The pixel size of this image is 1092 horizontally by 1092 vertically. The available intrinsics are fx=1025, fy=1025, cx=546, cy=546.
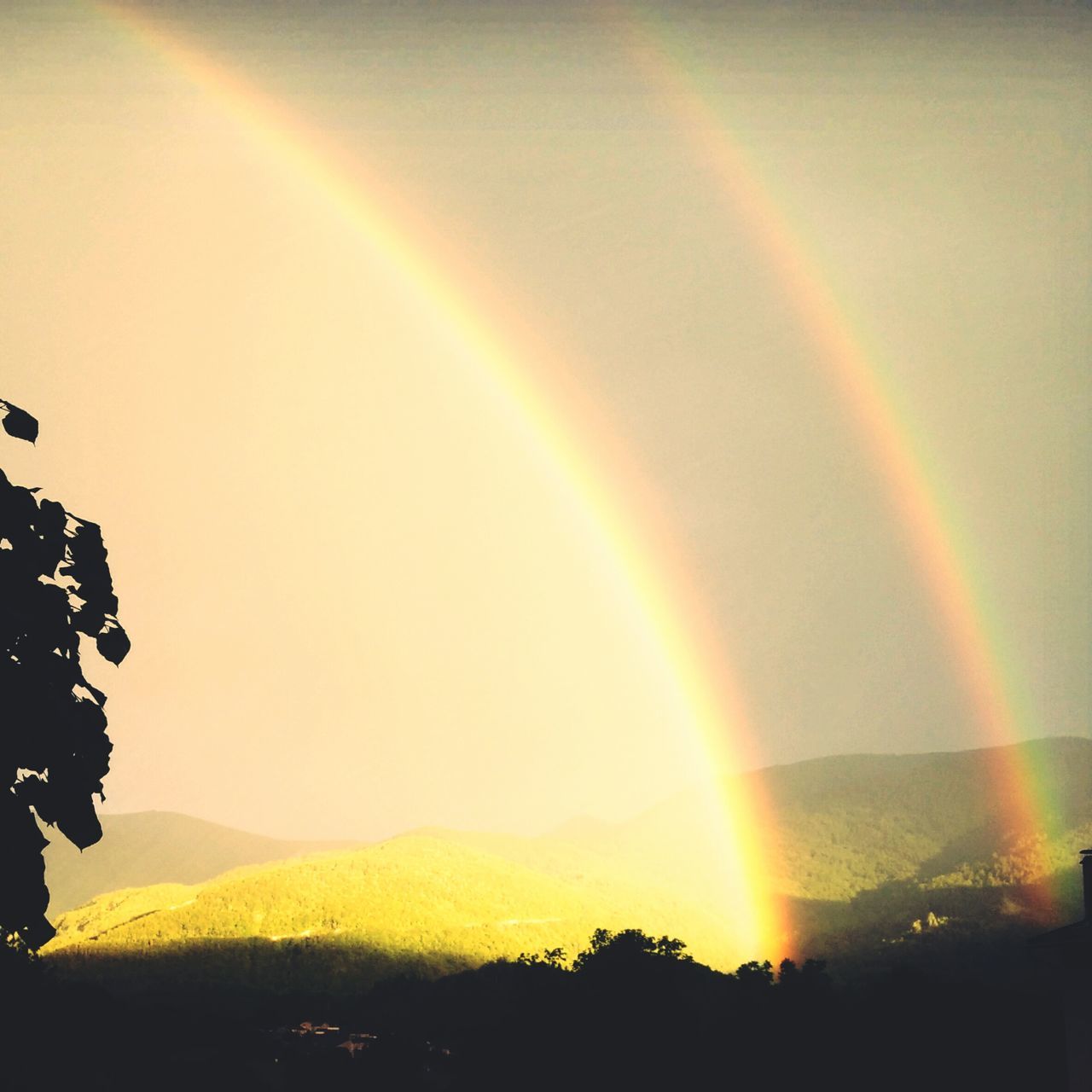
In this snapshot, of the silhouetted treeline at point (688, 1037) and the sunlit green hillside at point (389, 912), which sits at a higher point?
the sunlit green hillside at point (389, 912)

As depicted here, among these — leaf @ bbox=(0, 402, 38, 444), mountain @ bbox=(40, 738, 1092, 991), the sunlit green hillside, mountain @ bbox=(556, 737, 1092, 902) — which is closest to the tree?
leaf @ bbox=(0, 402, 38, 444)

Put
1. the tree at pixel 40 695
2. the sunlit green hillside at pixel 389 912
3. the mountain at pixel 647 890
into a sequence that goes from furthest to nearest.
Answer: the sunlit green hillside at pixel 389 912 → the mountain at pixel 647 890 → the tree at pixel 40 695

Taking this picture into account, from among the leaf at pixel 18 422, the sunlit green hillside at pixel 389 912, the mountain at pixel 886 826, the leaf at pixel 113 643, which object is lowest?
the leaf at pixel 113 643

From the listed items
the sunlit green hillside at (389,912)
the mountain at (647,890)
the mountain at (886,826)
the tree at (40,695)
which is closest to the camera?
the tree at (40,695)

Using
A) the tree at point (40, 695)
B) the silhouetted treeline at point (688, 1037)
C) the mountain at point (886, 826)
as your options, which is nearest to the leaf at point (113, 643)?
the tree at point (40, 695)

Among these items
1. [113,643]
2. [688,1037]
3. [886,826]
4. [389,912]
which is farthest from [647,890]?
[113,643]

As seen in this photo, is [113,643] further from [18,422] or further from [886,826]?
[886,826]

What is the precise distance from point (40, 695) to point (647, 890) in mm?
132010

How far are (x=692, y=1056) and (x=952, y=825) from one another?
116667 mm

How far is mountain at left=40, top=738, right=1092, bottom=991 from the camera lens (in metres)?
73.1

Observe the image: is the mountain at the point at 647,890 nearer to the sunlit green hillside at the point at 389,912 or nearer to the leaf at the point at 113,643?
the sunlit green hillside at the point at 389,912

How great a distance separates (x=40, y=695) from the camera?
355cm

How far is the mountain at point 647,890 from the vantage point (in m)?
73.1

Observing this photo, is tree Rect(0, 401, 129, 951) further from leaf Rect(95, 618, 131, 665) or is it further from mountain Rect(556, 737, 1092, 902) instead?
mountain Rect(556, 737, 1092, 902)
